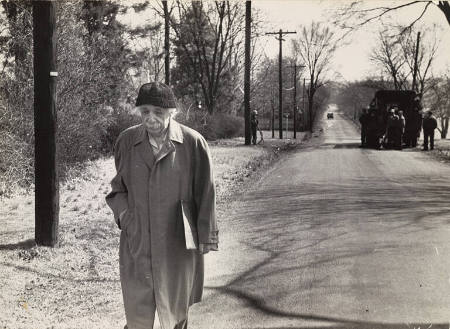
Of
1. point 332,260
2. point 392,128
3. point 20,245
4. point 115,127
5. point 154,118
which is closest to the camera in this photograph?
point 154,118

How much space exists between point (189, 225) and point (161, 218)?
181 mm

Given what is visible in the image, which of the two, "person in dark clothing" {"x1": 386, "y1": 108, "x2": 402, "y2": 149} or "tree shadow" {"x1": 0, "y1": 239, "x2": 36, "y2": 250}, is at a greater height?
"person in dark clothing" {"x1": 386, "y1": 108, "x2": 402, "y2": 149}

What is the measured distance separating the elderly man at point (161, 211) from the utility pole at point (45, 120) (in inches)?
116

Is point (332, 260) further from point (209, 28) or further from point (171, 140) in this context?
point (209, 28)

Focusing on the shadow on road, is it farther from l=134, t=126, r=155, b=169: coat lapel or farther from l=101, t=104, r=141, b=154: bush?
l=101, t=104, r=141, b=154: bush

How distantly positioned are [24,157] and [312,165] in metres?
8.86

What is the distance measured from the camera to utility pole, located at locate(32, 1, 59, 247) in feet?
19.9

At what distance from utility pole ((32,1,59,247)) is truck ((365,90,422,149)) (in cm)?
2072

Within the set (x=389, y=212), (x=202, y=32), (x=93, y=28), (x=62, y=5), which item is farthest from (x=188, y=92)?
(x=389, y=212)

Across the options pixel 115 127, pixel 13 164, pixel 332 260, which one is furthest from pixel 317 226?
pixel 115 127

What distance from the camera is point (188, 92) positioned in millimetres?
51844

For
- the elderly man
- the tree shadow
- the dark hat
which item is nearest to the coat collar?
the elderly man

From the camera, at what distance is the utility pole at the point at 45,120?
6.07 m

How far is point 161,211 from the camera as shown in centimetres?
338
